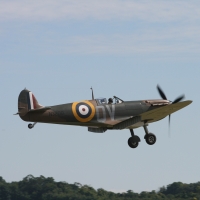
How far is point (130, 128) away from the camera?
110ft

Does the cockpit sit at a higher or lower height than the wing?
higher

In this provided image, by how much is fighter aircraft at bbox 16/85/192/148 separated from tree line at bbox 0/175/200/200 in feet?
141

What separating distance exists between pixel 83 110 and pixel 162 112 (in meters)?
3.55

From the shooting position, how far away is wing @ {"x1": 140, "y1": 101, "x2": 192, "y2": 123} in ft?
105

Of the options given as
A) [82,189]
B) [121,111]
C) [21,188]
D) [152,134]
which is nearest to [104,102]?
[121,111]

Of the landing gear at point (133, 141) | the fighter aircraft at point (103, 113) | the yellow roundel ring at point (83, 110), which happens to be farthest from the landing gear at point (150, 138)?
the yellow roundel ring at point (83, 110)

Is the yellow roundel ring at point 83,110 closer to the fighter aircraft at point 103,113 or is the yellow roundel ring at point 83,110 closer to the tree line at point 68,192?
the fighter aircraft at point 103,113

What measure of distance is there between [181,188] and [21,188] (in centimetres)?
1987

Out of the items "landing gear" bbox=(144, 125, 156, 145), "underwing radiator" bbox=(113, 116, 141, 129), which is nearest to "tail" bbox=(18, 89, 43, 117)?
"underwing radiator" bbox=(113, 116, 141, 129)

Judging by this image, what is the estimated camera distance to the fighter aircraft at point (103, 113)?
102ft

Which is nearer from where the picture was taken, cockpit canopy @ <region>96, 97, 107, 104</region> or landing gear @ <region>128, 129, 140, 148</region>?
cockpit canopy @ <region>96, 97, 107, 104</region>

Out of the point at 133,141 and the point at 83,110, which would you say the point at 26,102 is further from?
the point at 133,141

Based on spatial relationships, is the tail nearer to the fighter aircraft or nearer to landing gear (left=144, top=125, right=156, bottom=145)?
the fighter aircraft

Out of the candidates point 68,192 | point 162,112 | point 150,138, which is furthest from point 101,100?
point 68,192
